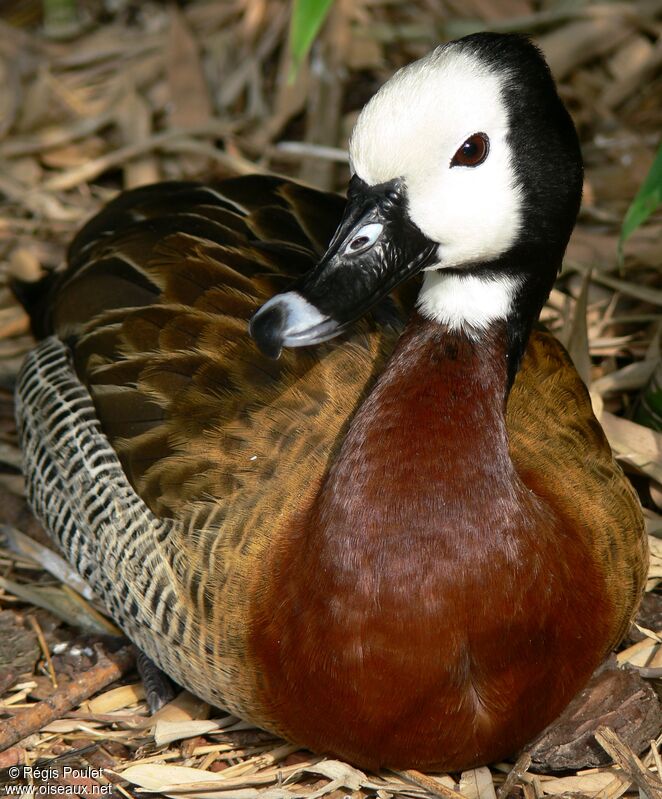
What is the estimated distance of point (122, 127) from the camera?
4.99 metres

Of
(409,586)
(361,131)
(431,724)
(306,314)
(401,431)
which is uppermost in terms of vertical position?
(361,131)

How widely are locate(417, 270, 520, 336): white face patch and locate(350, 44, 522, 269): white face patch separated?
0.09 meters

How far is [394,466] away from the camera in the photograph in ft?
8.23

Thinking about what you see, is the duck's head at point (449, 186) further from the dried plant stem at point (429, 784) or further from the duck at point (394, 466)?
the dried plant stem at point (429, 784)

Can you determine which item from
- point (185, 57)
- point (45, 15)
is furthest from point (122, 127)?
point (45, 15)

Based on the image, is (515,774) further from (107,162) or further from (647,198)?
(107,162)

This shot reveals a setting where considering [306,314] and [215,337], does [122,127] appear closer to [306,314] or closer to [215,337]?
[215,337]

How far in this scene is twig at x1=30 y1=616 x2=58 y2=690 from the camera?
3.21 m

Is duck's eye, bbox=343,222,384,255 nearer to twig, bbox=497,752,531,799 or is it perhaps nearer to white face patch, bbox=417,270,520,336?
white face patch, bbox=417,270,520,336

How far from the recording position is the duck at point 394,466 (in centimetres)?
242

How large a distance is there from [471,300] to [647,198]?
772mm

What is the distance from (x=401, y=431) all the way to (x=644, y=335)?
64.9 inches

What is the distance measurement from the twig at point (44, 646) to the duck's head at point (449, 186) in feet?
4.35

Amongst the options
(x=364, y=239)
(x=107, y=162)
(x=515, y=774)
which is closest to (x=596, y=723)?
(x=515, y=774)
